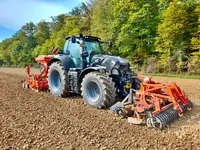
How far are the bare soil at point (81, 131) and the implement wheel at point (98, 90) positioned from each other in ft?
0.72

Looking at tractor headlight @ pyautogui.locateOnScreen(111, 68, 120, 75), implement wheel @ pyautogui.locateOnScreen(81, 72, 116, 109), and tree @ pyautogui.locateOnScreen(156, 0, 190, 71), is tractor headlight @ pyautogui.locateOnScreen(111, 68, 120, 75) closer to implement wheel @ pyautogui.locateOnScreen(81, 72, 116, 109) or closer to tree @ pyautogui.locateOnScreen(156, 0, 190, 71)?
implement wheel @ pyautogui.locateOnScreen(81, 72, 116, 109)

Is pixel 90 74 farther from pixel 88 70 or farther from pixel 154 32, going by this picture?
pixel 154 32

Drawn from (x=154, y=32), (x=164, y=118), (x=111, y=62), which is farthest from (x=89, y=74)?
(x=154, y=32)

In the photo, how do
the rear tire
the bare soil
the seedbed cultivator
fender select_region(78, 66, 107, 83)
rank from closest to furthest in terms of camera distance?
the bare soil, the seedbed cultivator, fender select_region(78, 66, 107, 83), the rear tire

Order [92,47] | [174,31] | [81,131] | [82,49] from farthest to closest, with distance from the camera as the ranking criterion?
1. [174,31]
2. [92,47]
3. [82,49]
4. [81,131]

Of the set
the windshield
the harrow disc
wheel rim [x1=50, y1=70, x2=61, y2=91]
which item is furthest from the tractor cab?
the harrow disc

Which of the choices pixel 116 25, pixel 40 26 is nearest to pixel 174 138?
pixel 116 25

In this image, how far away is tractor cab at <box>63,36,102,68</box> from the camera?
6766mm

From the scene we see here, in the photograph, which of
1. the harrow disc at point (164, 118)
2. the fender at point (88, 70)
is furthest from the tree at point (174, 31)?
the harrow disc at point (164, 118)

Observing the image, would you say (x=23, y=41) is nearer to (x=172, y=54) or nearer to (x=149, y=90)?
(x=172, y=54)

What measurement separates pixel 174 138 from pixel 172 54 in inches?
667

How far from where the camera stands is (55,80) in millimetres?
7695

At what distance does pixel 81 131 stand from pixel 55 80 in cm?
392

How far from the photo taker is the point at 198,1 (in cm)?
1981
